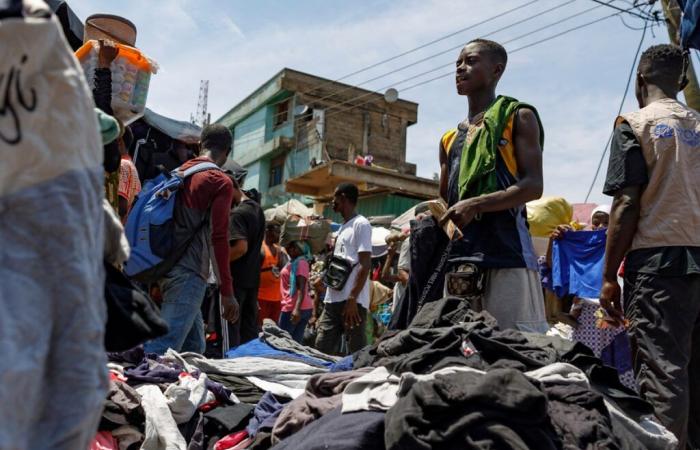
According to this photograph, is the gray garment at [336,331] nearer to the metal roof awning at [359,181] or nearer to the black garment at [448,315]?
the black garment at [448,315]

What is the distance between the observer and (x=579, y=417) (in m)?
2.54

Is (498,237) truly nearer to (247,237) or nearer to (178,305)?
(178,305)

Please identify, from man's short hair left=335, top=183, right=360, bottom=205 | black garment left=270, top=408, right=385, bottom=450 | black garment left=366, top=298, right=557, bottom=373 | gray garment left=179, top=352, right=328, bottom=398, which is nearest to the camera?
black garment left=270, top=408, right=385, bottom=450

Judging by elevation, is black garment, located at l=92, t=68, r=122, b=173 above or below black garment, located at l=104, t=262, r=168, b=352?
above

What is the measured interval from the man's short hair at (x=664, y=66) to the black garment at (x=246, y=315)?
147 inches

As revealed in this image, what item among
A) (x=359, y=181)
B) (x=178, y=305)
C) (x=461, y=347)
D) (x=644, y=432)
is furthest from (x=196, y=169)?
(x=359, y=181)

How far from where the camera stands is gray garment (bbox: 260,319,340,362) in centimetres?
441

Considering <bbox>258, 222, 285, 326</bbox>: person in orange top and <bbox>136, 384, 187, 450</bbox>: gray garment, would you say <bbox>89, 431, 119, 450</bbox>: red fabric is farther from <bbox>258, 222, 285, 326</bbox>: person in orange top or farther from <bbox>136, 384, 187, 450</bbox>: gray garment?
<bbox>258, 222, 285, 326</bbox>: person in orange top

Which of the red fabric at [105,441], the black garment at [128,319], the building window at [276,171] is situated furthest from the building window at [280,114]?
the black garment at [128,319]

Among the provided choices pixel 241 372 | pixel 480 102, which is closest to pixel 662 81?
pixel 480 102

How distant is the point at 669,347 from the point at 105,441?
2606 millimetres

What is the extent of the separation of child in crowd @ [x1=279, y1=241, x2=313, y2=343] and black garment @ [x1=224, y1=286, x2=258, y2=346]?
7.21ft

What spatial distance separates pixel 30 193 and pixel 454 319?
215 cm

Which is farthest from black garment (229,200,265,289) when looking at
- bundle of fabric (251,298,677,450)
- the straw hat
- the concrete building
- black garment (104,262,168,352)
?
the concrete building
